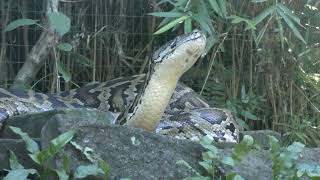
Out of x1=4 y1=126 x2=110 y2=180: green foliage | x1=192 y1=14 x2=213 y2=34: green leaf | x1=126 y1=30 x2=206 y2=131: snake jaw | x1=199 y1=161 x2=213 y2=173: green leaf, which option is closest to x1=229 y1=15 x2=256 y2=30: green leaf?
x1=192 y1=14 x2=213 y2=34: green leaf

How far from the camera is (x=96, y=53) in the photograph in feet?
23.8

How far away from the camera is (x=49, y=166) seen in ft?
10.8

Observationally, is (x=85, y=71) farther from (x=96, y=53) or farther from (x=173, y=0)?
(x=173, y=0)

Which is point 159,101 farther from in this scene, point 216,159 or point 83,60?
point 83,60

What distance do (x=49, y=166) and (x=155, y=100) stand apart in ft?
4.38

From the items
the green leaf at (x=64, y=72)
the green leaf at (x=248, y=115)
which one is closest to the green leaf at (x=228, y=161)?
the green leaf at (x=64, y=72)

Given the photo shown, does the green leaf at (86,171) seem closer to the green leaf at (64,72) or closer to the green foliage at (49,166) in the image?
the green foliage at (49,166)

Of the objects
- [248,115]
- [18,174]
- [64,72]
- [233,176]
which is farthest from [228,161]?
[248,115]

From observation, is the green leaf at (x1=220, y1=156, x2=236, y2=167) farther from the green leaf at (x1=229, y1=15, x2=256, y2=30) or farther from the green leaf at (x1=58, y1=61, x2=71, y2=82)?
the green leaf at (x1=58, y1=61, x2=71, y2=82)

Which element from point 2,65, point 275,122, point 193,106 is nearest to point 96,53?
point 2,65

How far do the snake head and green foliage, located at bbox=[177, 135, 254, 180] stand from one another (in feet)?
3.71

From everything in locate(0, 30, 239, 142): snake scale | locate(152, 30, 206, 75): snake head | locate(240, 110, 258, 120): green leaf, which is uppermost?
locate(152, 30, 206, 75): snake head

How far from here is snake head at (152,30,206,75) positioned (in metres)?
4.38

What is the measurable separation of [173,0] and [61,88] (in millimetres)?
1783
